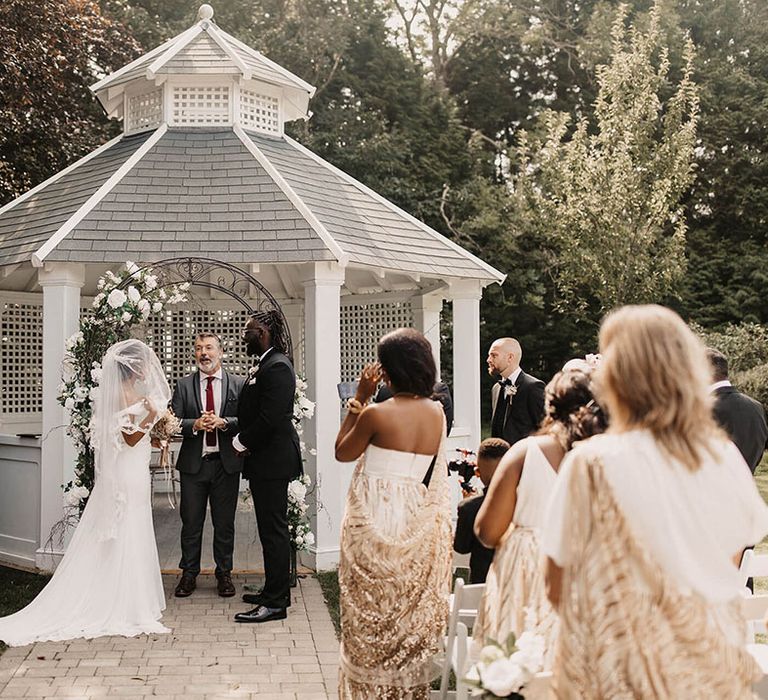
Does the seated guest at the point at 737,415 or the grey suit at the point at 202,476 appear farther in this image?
the grey suit at the point at 202,476

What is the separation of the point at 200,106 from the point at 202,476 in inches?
196

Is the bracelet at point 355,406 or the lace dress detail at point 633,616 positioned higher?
the bracelet at point 355,406

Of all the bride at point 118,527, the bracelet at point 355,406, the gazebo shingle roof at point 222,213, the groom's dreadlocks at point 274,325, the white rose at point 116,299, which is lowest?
the bride at point 118,527

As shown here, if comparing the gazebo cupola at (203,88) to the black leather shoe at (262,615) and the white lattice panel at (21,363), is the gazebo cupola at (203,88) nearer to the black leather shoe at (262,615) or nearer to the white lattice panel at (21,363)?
the white lattice panel at (21,363)

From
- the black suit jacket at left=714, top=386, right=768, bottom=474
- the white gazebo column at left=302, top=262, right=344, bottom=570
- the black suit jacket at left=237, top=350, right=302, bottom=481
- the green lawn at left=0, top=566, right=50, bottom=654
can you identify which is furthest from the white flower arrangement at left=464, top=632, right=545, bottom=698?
the white gazebo column at left=302, top=262, right=344, bottom=570

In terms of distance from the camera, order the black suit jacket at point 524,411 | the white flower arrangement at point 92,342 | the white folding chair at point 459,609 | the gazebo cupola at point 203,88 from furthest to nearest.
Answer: the gazebo cupola at point 203,88 < the white flower arrangement at point 92,342 < the black suit jacket at point 524,411 < the white folding chair at point 459,609

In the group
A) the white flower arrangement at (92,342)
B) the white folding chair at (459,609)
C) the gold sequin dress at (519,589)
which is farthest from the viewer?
the white flower arrangement at (92,342)

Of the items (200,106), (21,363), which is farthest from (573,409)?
(21,363)

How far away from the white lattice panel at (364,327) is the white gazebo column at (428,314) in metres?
0.12

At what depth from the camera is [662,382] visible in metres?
2.61

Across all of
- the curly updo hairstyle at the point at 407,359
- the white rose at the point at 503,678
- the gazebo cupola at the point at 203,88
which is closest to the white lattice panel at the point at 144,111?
the gazebo cupola at the point at 203,88

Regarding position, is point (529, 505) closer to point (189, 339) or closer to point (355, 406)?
point (355, 406)

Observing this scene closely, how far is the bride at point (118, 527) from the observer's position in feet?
22.5

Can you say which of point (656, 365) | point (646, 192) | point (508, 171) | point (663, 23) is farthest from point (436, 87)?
point (656, 365)
